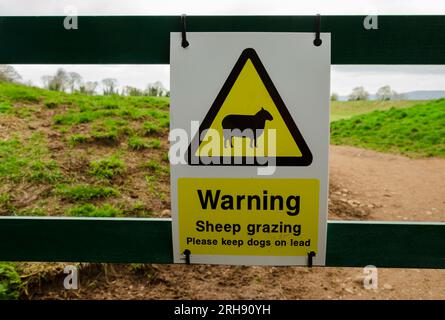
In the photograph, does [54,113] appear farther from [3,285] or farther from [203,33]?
[203,33]

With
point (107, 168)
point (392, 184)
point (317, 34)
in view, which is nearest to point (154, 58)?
point (317, 34)

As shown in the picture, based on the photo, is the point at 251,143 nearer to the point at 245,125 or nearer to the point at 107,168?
the point at 245,125

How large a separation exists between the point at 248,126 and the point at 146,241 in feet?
2.10

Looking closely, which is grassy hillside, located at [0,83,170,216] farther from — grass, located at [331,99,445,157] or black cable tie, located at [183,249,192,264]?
grass, located at [331,99,445,157]

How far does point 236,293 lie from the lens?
8.71 feet

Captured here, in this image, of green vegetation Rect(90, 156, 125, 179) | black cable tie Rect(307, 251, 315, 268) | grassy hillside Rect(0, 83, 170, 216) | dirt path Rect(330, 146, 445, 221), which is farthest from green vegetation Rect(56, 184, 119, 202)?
dirt path Rect(330, 146, 445, 221)

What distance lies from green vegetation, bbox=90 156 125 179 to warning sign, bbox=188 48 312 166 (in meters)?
2.63

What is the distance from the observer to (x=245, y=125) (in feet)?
4.62

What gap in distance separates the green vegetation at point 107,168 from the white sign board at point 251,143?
101 inches

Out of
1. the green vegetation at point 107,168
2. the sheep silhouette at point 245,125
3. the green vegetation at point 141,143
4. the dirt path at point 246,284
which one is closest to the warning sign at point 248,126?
the sheep silhouette at point 245,125

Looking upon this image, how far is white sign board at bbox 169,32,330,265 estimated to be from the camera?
1.41m

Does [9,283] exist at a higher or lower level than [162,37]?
lower

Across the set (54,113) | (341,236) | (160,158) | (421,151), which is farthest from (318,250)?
(421,151)

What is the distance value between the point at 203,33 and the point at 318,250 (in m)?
0.93
